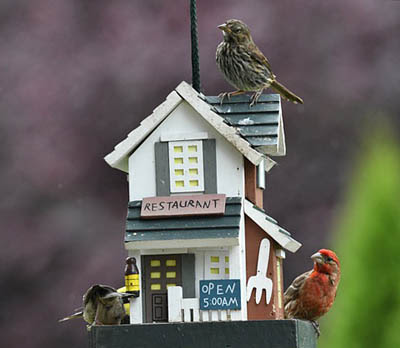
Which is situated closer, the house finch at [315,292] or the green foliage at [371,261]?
the house finch at [315,292]

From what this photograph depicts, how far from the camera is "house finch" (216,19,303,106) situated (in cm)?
454

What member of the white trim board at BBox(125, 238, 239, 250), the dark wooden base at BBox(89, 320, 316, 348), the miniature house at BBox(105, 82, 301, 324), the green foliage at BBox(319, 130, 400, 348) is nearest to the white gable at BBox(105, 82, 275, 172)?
the miniature house at BBox(105, 82, 301, 324)

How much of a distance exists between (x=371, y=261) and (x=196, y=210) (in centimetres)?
165

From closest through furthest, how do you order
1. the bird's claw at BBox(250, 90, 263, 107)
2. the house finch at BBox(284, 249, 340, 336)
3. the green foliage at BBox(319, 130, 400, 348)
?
1. the bird's claw at BBox(250, 90, 263, 107)
2. the house finch at BBox(284, 249, 340, 336)
3. the green foliage at BBox(319, 130, 400, 348)

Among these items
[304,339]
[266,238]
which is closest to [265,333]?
[304,339]

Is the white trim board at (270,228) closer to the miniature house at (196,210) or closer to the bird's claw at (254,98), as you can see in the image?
the miniature house at (196,210)

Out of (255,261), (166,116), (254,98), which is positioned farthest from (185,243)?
(254,98)

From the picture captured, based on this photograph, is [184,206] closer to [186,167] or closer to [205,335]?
[186,167]

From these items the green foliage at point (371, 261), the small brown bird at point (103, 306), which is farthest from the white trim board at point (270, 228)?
the green foliage at point (371, 261)

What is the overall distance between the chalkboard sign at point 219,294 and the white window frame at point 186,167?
1.19ft

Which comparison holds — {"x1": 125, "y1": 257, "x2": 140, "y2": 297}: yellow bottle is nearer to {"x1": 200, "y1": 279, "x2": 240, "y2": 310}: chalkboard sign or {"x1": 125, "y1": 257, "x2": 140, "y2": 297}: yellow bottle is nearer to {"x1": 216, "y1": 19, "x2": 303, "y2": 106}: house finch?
{"x1": 200, "y1": 279, "x2": 240, "y2": 310}: chalkboard sign

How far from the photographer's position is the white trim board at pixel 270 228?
14.2ft

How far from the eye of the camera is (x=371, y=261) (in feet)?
18.6

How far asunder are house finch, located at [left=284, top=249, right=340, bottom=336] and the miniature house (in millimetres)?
211
